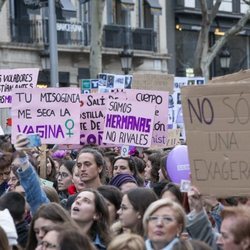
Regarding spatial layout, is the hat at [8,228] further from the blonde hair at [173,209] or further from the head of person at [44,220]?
the blonde hair at [173,209]

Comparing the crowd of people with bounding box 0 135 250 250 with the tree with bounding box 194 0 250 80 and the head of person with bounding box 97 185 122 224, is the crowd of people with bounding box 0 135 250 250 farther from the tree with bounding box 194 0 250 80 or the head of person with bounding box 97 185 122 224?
the tree with bounding box 194 0 250 80

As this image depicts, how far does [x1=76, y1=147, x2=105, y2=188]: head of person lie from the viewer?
927 centimetres

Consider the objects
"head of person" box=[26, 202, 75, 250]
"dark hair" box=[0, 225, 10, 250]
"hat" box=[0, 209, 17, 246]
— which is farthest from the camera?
"head of person" box=[26, 202, 75, 250]

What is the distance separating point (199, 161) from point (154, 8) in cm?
3056

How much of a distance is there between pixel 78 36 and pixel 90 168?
25.6m

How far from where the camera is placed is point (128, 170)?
35.5ft

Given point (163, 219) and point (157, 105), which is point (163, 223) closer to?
point (163, 219)

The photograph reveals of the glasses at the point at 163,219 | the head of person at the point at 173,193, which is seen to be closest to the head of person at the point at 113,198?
the head of person at the point at 173,193

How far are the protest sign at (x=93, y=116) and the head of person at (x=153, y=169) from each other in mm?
1571

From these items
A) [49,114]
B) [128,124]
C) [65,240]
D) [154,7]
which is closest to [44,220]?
[65,240]

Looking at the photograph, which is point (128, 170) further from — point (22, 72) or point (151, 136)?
point (22, 72)

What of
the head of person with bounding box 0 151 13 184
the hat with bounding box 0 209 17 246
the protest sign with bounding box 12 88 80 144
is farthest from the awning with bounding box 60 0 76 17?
the hat with bounding box 0 209 17 246

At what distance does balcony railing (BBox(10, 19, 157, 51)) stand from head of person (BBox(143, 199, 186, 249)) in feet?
87.2

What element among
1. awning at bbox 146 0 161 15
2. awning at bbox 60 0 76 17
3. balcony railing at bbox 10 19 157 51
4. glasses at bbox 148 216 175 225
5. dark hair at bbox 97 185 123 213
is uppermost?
awning at bbox 146 0 161 15
